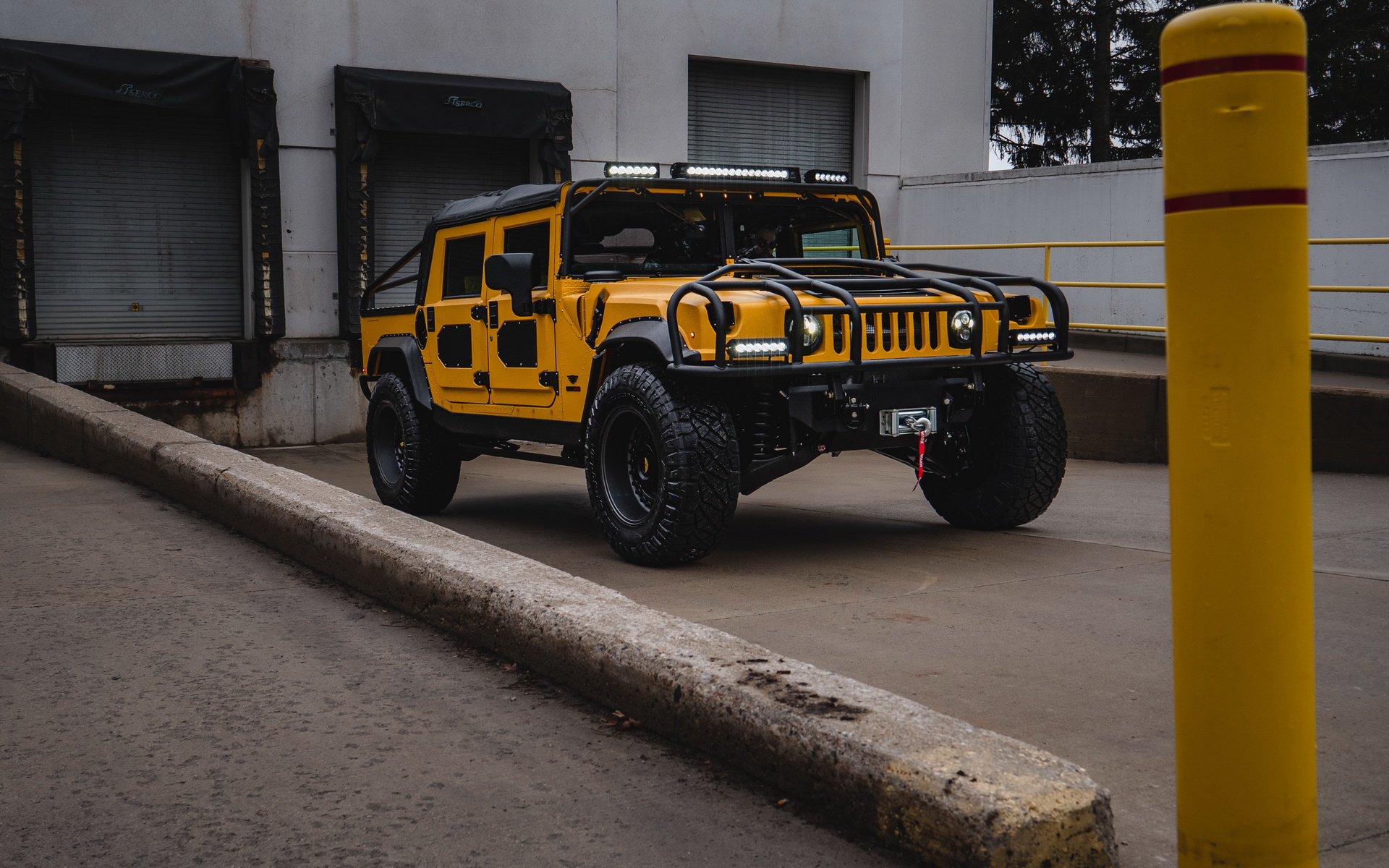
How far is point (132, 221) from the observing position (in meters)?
14.6

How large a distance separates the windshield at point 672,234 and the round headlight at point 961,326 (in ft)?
4.71

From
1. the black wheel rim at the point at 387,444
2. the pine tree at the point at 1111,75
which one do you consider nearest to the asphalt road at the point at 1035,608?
the black wheel rim at the point at 387,444

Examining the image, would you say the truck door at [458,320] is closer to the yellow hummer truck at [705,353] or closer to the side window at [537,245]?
the yellow hummer truck at [705,353]

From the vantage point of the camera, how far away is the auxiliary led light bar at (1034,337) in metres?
6.91

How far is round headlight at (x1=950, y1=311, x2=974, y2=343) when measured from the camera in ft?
21.9

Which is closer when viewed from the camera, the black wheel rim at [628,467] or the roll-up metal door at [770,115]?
Answer: the black wheel rim at [628,467]

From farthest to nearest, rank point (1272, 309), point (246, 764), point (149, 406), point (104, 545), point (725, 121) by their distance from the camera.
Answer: point (725, 121) → point (149, 406) → point (104, 545) → point (246, 764) → point (1272, 309)

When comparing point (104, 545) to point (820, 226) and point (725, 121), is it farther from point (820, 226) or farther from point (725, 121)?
point (725, 121)

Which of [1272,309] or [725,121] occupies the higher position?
[725,121]

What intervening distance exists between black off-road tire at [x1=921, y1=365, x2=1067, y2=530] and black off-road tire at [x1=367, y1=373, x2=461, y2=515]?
3.50 m

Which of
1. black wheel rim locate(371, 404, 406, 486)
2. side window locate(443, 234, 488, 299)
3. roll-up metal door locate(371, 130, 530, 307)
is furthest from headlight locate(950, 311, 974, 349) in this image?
roll-up metal door locate(371, 130, 530, 307)

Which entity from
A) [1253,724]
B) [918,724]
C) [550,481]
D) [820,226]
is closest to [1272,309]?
[1253,724]

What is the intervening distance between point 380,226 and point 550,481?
597 centimetres

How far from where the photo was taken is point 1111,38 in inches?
1170
